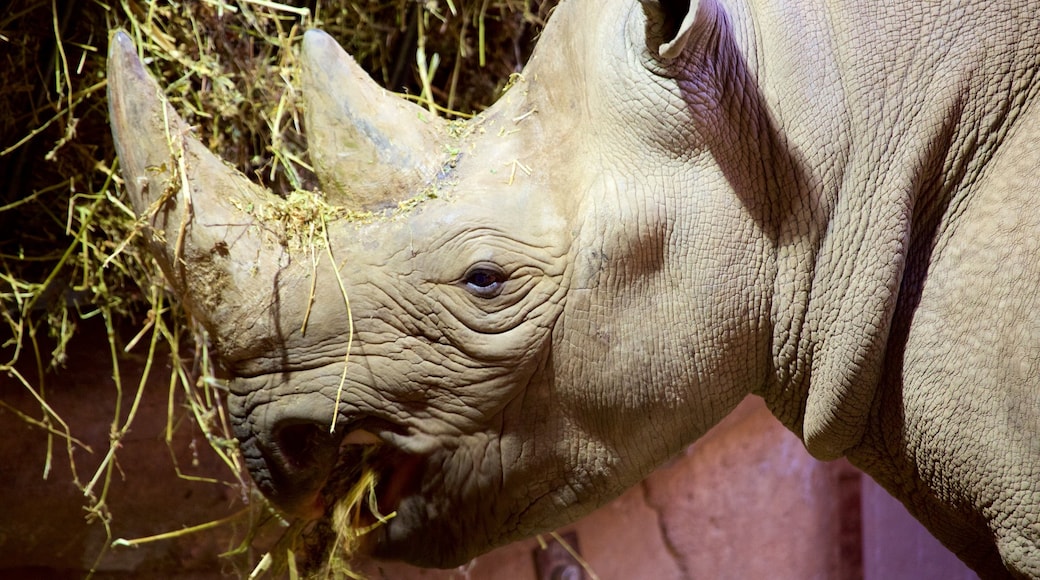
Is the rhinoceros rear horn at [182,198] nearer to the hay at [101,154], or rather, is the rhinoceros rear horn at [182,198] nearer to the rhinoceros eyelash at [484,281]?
the rhinoceros eyelash at [484,281]

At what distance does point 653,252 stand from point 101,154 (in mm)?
1703

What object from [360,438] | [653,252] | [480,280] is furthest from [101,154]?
[653,252]

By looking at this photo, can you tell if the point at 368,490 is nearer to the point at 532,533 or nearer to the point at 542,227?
the point at 532,533

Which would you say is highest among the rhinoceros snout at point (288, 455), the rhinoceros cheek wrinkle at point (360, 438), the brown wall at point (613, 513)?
the rhinoceros snout at point (288, 455)

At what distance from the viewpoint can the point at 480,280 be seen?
1.86 meters

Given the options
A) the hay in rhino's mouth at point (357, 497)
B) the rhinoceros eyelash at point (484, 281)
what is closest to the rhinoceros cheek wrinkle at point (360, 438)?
the hay in rhino's mouth at point (357, 497)

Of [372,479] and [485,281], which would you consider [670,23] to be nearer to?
[485,281]

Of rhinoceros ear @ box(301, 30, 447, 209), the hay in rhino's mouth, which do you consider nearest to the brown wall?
the hay in rhino's mouth

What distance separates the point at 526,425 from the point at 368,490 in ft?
1.09

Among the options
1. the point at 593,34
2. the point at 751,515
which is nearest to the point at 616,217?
the point at 593,34

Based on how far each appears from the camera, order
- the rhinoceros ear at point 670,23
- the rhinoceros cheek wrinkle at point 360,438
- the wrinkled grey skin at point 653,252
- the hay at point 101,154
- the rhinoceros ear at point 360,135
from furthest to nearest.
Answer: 1. the hay at point 101,154
2. the rhinoceros cheek wrinkle at point 360,438
3. the rhinoceros ear at point 360,135
4. the wrinkled grey skin at point 653,252
5. the rhinoceros ear at point 670,23

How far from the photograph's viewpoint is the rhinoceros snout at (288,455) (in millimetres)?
1909

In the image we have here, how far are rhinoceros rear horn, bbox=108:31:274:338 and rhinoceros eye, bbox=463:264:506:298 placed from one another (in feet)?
1.21

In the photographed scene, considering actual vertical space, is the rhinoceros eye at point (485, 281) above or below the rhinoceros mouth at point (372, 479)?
above
